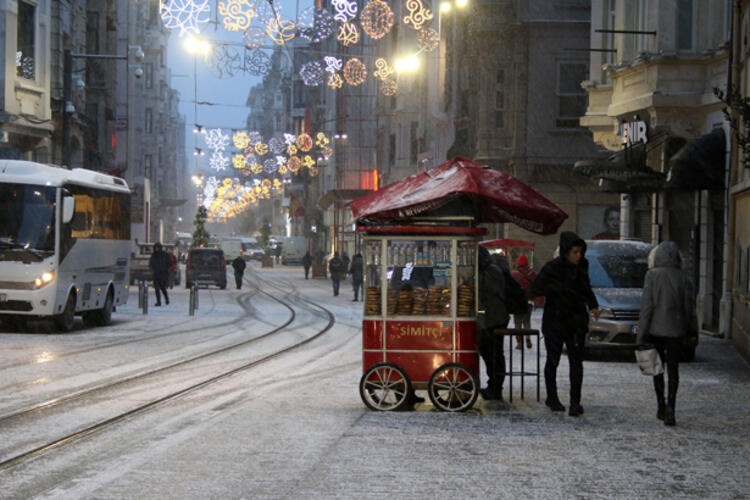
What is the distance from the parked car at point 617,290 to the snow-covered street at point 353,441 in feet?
3.61

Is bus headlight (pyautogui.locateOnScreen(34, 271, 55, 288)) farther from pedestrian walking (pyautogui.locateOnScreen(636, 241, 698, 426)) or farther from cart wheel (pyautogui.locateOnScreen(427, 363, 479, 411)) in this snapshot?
pedestrian walking (pyautogui.locateOnScreen(636, 241, 698, 426))

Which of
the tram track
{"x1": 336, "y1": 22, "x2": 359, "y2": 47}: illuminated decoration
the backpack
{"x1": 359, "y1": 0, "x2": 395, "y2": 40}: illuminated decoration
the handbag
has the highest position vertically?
{"x1": 359, "y1": 0, "x2": 395, "y2": 40}: illuminated decoration

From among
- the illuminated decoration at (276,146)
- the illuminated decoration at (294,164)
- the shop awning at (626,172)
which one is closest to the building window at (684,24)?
the shop awning at (626,172)

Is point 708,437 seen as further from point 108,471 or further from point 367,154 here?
point 367,154

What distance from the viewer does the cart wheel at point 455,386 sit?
14375mm

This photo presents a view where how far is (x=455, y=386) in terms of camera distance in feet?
47.3

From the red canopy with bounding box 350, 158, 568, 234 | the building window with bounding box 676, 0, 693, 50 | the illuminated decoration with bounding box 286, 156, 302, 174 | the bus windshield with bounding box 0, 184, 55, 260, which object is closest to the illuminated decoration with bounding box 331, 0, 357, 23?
the building window with bounding box 676, 0, 693, 50

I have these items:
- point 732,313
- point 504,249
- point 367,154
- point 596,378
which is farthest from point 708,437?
point 367,154

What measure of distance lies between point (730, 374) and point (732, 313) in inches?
253

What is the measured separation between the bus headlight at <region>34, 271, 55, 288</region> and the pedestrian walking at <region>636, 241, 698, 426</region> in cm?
1633

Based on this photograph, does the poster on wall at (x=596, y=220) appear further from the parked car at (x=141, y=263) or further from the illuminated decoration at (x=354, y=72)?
the parked car at (x=141, y=263)

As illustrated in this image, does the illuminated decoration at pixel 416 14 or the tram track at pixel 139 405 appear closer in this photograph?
the tram track at pixel 139 405

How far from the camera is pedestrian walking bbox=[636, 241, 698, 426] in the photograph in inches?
538

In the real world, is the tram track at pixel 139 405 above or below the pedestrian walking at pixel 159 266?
below
